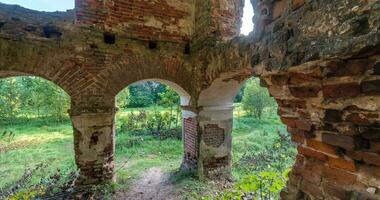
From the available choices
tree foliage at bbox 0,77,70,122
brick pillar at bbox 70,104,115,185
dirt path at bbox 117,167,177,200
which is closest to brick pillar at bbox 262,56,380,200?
dirt path at bbox 117,167,177,200

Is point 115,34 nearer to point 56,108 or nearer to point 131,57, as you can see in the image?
point 131,57

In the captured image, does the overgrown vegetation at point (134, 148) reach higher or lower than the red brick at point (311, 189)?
lower

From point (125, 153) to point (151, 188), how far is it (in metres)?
3.46

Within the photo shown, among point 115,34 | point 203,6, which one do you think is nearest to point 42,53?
point 115,34

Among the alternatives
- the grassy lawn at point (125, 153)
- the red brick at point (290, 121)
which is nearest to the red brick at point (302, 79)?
the red brick at point (290, 121)

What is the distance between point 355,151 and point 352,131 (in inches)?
5.4

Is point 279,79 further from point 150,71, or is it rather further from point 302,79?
point 150,71

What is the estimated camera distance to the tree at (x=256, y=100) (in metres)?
16.0

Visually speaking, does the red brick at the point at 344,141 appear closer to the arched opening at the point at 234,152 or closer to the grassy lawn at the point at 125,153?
the arched opening at the point at 234,152

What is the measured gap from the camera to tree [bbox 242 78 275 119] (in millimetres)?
15984

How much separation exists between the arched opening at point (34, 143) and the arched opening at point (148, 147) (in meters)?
1.44

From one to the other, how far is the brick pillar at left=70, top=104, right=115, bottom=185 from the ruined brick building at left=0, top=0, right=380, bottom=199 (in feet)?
0.07

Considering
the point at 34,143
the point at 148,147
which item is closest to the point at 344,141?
the point at 148,147

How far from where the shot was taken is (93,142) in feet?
17.7
